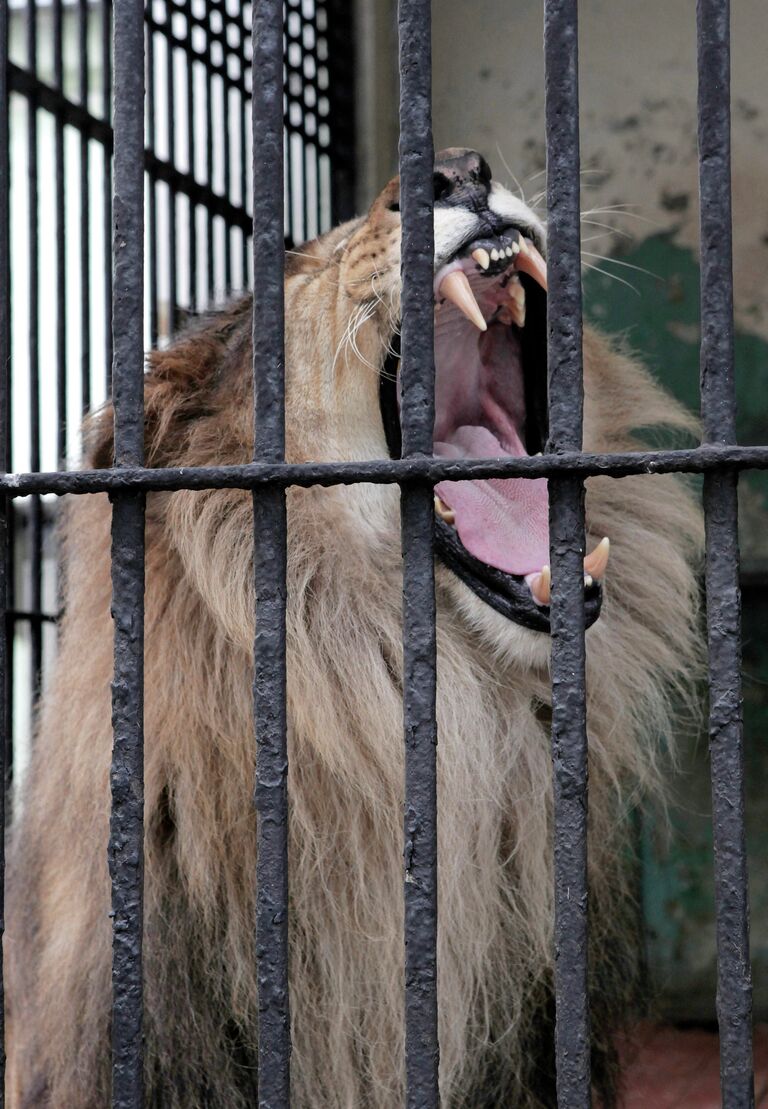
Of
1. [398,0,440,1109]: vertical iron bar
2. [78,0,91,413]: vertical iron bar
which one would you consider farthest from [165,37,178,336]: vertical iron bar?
[398,0,440,1109]: vertical iron bar

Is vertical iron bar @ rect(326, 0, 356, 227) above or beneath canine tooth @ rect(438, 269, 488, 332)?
above

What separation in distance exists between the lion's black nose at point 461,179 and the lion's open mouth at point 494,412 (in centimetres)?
6

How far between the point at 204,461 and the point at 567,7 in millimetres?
947

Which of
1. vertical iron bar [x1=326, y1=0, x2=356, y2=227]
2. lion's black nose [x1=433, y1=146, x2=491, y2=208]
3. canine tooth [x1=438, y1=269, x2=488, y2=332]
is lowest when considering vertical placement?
canine tooth [x1=438, y1=269, x2=488, y2=332]

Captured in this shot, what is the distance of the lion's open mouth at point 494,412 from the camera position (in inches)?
74.7

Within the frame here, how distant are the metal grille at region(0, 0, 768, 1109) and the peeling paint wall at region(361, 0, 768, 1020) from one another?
238 cm

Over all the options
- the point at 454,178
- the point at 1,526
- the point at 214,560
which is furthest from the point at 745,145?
the point at 1,526

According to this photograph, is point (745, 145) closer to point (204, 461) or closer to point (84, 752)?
point (204, 461)

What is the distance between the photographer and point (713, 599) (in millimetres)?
1209

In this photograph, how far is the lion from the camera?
188 cm

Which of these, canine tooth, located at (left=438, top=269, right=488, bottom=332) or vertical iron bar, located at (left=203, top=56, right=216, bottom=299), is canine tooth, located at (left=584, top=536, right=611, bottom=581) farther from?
vertical iron bar, located at (left=203, top=56, right=216, bottom=299)

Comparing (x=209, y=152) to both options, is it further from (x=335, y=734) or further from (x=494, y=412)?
(x=335, y=734)

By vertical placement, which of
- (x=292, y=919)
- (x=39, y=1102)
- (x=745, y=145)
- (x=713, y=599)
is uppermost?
(x=745, y=145)

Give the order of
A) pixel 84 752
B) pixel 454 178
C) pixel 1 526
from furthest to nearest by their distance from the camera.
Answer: pixel 84 752, pixel 454 178, pixel 1 526
